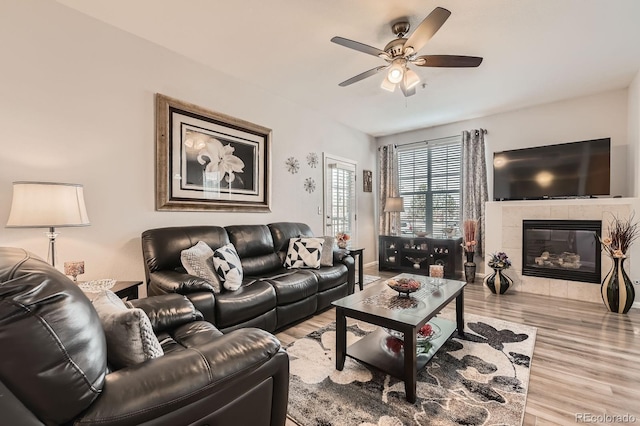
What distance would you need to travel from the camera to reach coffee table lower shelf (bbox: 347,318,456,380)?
1.85 meters

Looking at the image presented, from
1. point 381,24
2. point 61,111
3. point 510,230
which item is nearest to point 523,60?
point 381,24

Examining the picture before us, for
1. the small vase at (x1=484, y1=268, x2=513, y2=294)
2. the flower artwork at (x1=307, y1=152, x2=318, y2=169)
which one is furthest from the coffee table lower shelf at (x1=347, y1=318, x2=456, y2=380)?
the flower artwork at (x1=307, y1=152, x2=318, y2=169)

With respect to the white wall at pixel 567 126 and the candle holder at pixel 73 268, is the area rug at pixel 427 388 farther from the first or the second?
the white wall at pixel 567 126

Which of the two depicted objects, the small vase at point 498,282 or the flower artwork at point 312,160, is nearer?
the small vase at point 498,282

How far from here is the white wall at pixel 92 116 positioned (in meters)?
2.03

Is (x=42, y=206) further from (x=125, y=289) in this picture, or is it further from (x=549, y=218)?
(x=549, y=218)

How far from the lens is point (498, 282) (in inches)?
152

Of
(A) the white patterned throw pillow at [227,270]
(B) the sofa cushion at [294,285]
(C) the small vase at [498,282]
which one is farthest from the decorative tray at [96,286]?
(C) the small vase at [498,282]

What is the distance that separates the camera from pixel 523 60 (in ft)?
9.85

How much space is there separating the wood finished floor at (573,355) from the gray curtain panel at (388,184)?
227cm

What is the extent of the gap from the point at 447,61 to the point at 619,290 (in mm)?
3121

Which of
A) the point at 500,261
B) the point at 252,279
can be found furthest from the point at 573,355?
the point at 252,279

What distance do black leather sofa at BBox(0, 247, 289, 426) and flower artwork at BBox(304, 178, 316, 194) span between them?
338 cm

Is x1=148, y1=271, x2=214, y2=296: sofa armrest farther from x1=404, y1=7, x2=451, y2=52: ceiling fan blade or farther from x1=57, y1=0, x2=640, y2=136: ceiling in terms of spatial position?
x1=404, y1=7, x2=451, y2=52: ceiling fan blade
